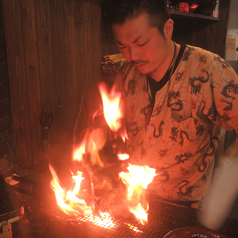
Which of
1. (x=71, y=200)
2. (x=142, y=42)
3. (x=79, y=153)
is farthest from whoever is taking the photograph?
(x=79, y=153)

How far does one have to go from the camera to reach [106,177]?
1900 millimetres

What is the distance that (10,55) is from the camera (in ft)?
5.41

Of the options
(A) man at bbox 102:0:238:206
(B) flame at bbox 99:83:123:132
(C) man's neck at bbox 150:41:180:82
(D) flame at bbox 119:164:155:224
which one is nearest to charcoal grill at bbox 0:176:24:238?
(D) flame at bbox 119:164:155:224

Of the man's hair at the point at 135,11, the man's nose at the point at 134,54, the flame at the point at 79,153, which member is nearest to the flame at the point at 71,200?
the flame at the point at 79,153

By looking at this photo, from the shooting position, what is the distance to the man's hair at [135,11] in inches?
61.9

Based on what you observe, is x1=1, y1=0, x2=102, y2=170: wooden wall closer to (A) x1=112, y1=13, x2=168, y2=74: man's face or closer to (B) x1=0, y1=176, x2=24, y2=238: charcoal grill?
(A) x1=112, y1=13, x2=168, y2=74: man's face

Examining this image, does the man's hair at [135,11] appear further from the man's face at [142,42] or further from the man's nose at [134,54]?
the man's nose at [134,54]

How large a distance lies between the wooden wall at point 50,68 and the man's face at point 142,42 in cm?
55

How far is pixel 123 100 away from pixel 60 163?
715mm

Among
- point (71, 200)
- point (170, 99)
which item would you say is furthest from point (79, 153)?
point (170, 99)

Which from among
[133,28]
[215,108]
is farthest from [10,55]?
[215,108]

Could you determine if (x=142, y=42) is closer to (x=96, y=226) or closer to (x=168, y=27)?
(x=168, y=27)

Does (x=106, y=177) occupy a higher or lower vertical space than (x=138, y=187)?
lower

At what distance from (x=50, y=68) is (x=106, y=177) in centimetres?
91
